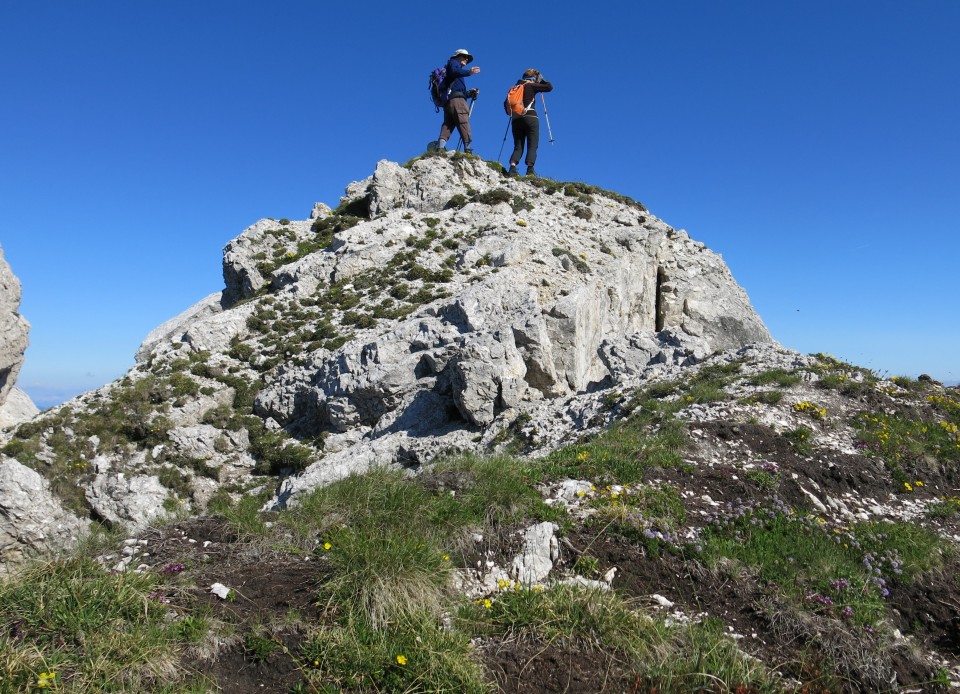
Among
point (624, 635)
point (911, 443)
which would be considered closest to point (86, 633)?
point (624, 635)

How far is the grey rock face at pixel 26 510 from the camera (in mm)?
17266

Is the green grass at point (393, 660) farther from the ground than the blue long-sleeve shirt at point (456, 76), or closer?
closer

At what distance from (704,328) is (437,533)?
27.3 meters

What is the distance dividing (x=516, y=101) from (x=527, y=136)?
103 inches

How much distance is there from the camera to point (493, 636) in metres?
6.33

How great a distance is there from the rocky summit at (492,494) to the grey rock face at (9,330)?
7653 mm

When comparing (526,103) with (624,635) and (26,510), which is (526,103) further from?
(624,635)

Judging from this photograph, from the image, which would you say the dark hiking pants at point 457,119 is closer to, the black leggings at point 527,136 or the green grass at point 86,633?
the black leggings at point 527,136

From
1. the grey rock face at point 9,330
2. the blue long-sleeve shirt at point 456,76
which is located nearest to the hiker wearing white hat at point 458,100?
the blue long-sleeve shirt at point 456,76

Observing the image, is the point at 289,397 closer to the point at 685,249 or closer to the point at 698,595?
the point at 698,595

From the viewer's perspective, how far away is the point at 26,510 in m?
17.7

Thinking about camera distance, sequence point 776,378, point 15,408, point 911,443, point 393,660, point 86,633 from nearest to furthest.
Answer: point 86,633, point 393,660, point 911,443, point 776,378, point 15,408

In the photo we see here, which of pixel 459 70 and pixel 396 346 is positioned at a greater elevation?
pixel 459 70

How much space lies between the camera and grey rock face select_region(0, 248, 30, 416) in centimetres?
2603
